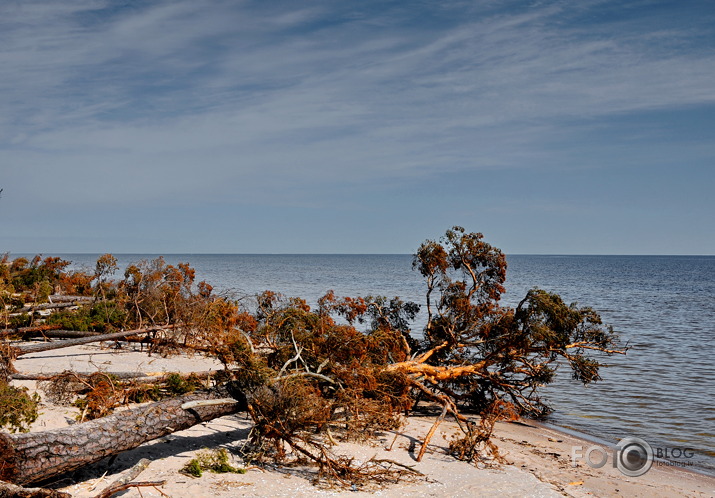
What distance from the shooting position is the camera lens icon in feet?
34.1

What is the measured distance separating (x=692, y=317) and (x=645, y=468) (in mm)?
29637

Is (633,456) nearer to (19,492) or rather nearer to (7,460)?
(19,492)

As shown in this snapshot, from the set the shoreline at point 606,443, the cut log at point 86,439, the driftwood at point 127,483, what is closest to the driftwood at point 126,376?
the cut log at point 86,439

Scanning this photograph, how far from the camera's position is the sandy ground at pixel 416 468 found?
294 inches

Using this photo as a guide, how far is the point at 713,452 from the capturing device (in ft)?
37.4

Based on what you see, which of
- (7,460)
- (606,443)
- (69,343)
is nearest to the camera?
(7,460)

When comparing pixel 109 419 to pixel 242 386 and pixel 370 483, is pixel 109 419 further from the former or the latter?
pixel 370 483

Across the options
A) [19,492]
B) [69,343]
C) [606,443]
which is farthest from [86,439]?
[606,443]

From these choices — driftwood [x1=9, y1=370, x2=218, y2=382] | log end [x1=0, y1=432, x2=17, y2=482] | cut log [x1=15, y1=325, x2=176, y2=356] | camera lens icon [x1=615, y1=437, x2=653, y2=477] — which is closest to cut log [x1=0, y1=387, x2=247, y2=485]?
log end [x1=0, y1=432, x2=17, y2=482]

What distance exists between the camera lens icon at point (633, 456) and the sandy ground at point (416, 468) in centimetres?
19

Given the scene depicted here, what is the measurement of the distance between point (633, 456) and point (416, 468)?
16.4ft

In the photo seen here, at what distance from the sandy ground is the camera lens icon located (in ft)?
0.62

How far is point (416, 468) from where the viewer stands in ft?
29.6

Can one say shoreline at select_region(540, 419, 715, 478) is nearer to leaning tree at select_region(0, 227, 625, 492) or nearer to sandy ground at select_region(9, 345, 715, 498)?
sandy ground at select_region(9, 345, 715, 498)
